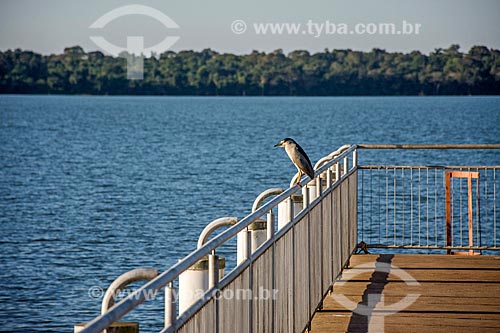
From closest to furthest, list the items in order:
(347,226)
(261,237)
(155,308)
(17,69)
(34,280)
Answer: (261,237), (347,226), (155,308), (34,280), (17,69)

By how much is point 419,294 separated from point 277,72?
548 feet

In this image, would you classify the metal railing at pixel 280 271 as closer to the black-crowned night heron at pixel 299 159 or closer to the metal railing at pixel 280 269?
the metal railing at pixel 280 269

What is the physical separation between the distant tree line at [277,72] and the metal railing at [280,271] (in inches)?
5391

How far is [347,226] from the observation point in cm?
1088

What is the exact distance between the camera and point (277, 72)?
175500mm

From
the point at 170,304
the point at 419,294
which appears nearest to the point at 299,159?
the point at 419,294

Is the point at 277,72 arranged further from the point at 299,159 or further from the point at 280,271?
the point at 280,271

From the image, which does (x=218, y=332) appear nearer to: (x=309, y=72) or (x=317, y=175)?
(x=317, y=175)

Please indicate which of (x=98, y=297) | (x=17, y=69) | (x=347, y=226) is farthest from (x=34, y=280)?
(x=17, y=69)

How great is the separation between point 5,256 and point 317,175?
76.2ft

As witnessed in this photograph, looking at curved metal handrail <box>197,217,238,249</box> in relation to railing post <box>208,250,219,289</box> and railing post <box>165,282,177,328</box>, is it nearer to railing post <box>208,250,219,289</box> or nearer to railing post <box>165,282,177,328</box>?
railing post <box>208,250,219,289</box>

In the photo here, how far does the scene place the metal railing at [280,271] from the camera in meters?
4.34

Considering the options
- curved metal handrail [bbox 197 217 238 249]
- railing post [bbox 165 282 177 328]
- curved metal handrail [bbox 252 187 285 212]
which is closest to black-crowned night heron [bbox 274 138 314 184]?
curved metal handrail [bbox 252 187 285 212]

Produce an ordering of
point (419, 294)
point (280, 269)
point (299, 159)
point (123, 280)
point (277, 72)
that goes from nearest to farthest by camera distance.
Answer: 1. point (123, 280)
2. point (280, 269)
3. point (299, 159)
4. point (419, 294)
5. point (277, 72)
